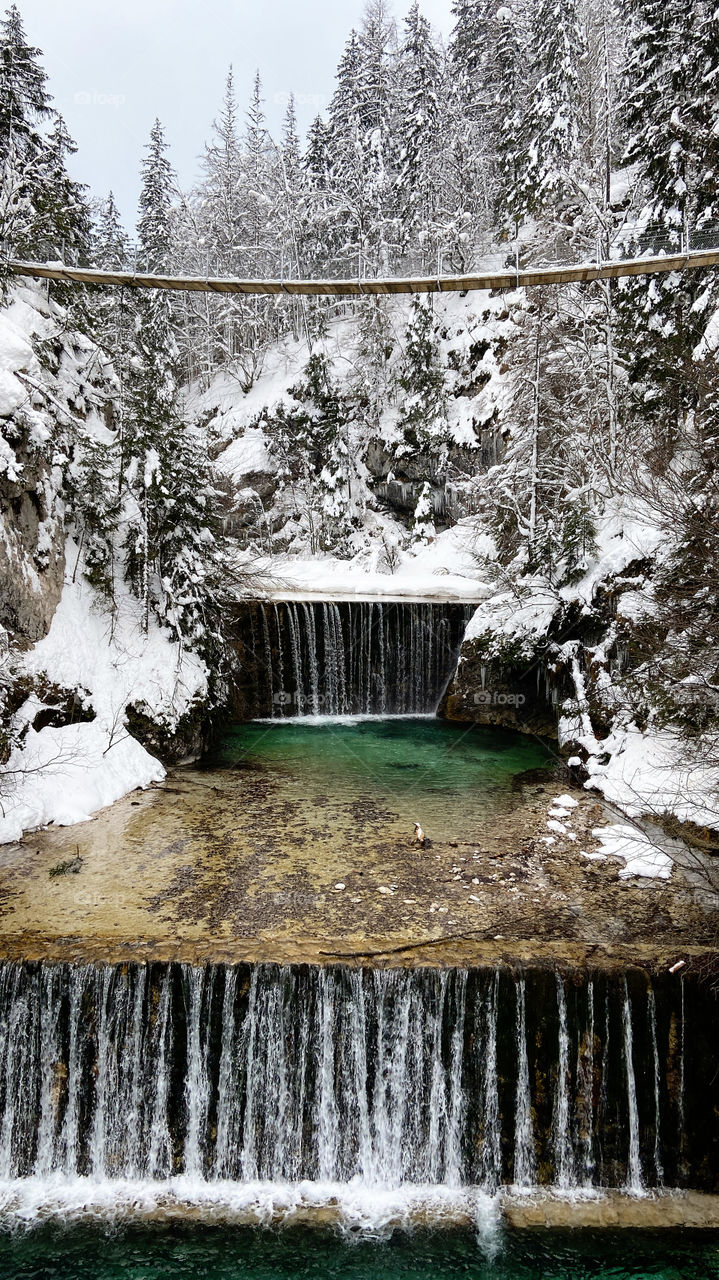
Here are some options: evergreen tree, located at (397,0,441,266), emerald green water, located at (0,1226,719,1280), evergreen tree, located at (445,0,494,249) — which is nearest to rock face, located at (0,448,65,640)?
emerald green water, located at (0,1226,719,1280)

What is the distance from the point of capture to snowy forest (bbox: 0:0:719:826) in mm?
10875

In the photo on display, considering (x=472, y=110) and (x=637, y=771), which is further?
(x=472, y=110)

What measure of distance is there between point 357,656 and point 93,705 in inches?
281

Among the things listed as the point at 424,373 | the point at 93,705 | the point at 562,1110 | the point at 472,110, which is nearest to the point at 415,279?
the point at 93,705

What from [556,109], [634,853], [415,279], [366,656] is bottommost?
[366,656]

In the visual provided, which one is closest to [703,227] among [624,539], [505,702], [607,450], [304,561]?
[607,450]

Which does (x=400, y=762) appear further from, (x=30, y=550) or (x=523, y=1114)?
(x=30, y=550)

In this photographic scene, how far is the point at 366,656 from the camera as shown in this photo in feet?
54.7

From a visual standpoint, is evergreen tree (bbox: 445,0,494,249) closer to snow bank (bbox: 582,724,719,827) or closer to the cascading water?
the cascading water

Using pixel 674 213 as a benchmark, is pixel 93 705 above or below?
below

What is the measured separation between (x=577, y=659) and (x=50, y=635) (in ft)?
29.1

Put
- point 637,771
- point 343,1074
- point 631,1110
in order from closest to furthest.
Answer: point 631,1110
point 343,1074
point 637,771

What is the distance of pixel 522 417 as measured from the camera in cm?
1661

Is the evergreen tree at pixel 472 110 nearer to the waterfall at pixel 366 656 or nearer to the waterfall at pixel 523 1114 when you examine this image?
the waterfall at pixel 366 656
